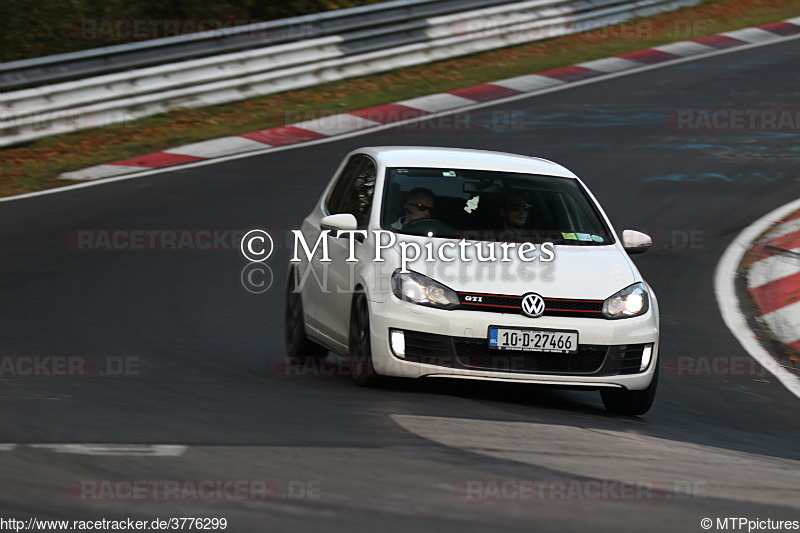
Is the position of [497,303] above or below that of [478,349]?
above

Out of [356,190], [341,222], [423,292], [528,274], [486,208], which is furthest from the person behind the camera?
[356,190]

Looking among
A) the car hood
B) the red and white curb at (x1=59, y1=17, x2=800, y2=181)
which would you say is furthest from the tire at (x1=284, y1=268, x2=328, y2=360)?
the red and white curb at (x1=59, y1=17, x2=800, y2=181)

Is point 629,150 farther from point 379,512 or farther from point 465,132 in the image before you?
point 379,512

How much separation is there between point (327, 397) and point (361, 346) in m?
0.47

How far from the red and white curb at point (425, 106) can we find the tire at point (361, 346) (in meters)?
8.46

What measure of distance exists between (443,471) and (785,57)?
750 inches

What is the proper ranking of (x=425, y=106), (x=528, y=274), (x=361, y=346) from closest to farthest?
(x=528, y=274)
(x=361, y=346)
(x=425, y=106)

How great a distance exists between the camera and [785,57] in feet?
75.2

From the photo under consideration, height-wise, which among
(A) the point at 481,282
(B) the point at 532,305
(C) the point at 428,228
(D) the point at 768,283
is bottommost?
(D) the point at 768,283

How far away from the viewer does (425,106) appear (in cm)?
1925

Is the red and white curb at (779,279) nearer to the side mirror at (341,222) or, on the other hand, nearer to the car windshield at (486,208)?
the car windshield at (486,208)

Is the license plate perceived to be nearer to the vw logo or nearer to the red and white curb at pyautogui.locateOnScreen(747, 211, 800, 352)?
the vw logo

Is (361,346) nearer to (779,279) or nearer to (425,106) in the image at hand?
(779,279)

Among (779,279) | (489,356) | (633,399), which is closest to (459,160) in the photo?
(489,356)
